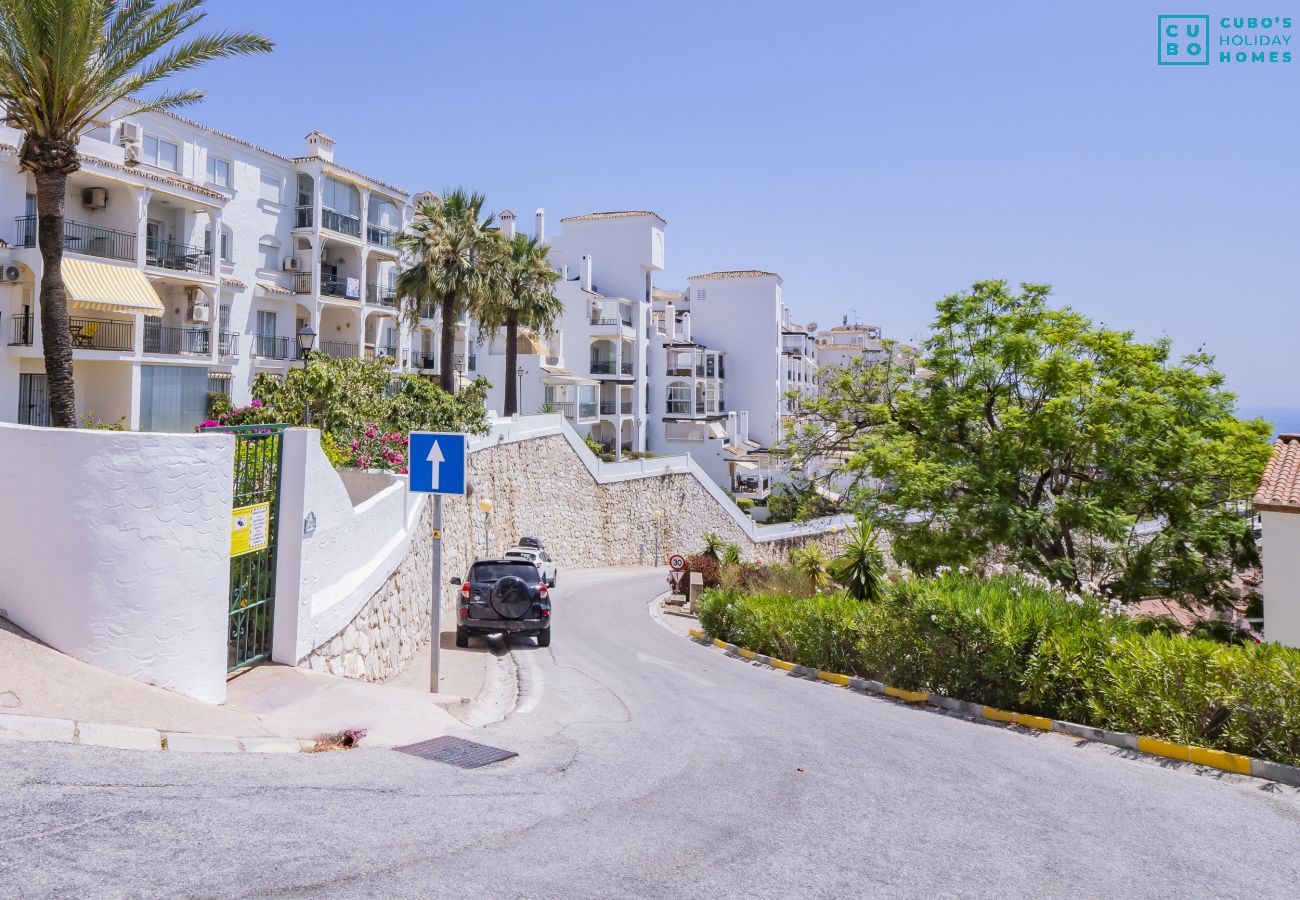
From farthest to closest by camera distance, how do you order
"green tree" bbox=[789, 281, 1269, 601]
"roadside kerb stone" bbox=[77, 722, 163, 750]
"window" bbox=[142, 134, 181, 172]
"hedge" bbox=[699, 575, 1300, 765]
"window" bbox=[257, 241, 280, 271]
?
1. "window" bbox=[257, 241, 280, 271]
2. "window" bbox=[142, 134, 181, 172]
3. "green tree" bbox=[789, 281, 1269, 601]
4. "hedge" bbox=[699, 575, 1300, 765]
5. "roadside kerb stone" bbox=[77, 722, 163, 750]

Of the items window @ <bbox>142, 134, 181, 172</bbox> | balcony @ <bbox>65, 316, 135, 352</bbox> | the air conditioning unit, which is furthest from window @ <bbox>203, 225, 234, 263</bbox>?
balcony @ <bbox>65, 316, 135, 352</bbox>

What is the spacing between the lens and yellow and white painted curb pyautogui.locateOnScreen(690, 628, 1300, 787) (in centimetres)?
892

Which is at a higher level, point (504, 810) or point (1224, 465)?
point (1224, 465)

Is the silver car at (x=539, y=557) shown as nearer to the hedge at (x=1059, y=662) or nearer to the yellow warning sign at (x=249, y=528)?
the hedge at (x=1059, y=662)

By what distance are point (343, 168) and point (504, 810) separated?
133ft

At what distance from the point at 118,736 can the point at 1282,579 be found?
659 inches

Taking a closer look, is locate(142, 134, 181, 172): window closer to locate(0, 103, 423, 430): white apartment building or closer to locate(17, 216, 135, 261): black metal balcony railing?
locate(0, 103, 423, 430): white apartment building

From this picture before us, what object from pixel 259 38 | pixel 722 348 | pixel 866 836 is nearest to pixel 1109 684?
pixel 866 836

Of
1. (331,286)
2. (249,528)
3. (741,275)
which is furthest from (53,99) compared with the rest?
(741,275)

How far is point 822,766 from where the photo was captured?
8.66m

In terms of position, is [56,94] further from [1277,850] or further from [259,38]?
[1277,850]

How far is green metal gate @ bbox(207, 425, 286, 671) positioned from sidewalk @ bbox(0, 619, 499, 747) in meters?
0.37

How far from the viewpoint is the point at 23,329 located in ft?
86.4

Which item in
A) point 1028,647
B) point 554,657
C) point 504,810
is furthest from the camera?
point 554,657
